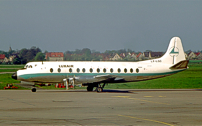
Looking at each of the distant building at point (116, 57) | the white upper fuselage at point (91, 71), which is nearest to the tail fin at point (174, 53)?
the white upper fuselage at point (91, 71)

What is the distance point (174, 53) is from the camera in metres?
40.7

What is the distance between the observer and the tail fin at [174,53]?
40562 millimetres

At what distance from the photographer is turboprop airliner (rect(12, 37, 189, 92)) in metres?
37.1

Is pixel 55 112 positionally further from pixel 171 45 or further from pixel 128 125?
pixel 171 45

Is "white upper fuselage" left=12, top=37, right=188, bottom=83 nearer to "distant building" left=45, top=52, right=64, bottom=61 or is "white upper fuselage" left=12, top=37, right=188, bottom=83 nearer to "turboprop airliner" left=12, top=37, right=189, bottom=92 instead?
"turboprop airliner" left=12, top=37, right=189, bottom=92

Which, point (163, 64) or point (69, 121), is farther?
point (163, 64)

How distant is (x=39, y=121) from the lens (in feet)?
56.3

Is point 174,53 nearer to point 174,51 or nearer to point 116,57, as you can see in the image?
point 174,51

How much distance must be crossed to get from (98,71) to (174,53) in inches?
399

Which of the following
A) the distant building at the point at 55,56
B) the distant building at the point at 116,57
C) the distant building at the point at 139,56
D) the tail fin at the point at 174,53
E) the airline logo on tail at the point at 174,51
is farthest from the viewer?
the distant building at the point at 139,56

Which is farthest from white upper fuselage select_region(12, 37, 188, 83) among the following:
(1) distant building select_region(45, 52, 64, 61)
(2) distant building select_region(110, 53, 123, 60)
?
(2) distant building select_region(110, 53, 123, 60)

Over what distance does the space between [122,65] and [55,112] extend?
63.6 ft

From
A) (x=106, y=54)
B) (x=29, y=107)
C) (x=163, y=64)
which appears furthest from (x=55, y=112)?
(x=106, y=54)

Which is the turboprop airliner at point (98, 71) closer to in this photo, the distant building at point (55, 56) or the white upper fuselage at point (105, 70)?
the white upper fuselage at point (105, 70)
